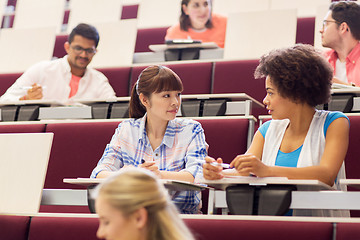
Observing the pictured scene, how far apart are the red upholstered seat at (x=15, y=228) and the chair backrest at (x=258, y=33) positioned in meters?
0.53

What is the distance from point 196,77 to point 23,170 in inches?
15.6

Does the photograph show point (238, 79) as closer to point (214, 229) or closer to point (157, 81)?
point (157, 81)

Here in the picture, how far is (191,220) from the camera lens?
42cm

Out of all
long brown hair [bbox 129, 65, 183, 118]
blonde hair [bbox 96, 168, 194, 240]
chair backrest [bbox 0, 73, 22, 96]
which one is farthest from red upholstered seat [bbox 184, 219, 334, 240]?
chair backrest [bbox 0, 73, 22, 96]

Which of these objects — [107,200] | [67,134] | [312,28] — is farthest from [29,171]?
[312,28]

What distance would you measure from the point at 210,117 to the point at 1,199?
25 cm

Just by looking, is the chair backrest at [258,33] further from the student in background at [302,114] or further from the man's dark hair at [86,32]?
the student in background at [302,114]

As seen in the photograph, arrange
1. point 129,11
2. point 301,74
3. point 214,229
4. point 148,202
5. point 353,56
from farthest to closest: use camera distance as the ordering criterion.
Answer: point 129,11, point 353,56, point 301,74, point 214,229, point 148,202

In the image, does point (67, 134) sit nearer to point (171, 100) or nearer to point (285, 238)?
point (171, 100)

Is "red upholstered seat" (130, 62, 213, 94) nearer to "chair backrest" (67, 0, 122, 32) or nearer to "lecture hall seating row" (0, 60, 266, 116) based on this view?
"lecture hall seating row" (0, 60, 266, 116)

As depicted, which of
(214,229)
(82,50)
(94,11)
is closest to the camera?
(214,229)

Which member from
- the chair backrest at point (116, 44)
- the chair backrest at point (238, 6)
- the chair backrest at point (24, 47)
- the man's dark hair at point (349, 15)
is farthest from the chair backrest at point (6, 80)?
the man's dark hair at point (349, 15)

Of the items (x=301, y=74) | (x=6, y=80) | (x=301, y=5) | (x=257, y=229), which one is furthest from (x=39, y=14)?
(x=257, y=229)

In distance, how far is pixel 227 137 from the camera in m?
0.63
